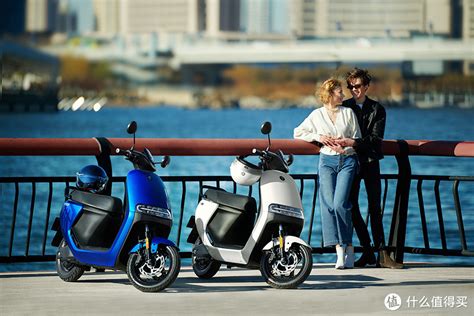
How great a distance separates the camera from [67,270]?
8.77 m

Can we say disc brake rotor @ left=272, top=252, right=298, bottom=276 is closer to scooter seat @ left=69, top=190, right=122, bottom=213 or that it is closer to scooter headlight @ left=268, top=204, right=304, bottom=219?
scooter headlight @ left=268, top=204, right=304, bottom=219

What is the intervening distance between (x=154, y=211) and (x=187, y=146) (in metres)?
1.42

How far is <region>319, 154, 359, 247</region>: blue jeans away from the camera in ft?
30.3

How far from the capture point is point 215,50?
433ft

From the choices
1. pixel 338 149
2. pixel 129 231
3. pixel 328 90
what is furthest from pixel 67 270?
pixel 328 90

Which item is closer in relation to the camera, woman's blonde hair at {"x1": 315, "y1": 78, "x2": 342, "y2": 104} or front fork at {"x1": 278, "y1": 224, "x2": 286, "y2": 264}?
front fork at {"x1": 278, "y1": 224, "x2": 286, "y2": 264}

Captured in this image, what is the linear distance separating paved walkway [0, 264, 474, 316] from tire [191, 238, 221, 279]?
2.4 inches

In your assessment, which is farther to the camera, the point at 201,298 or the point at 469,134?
the point at 469,134

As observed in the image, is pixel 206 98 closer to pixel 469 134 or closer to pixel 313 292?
pixel 469 134

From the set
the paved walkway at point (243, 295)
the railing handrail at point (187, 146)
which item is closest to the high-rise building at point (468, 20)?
the railing handrail at point (187, 146)

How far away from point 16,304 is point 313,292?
191 cm

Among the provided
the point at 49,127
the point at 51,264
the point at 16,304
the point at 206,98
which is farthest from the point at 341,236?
the point at 206,98

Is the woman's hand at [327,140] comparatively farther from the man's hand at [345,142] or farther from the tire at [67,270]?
the tire at [67,270]

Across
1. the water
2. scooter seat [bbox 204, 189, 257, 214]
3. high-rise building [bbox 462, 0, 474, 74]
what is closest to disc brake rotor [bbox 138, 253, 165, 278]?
scooter seat [bbox 204, 189, 257, 214]
